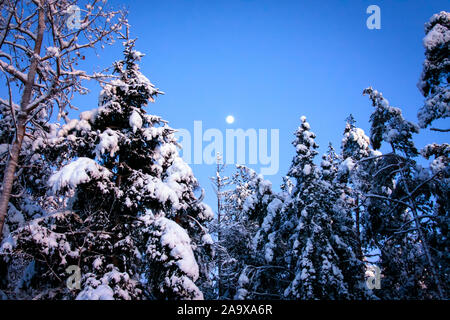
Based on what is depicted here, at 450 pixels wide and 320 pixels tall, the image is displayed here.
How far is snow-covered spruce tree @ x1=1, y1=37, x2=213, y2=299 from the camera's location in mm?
6949

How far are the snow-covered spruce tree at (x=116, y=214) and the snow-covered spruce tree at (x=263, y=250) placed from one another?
6595mm

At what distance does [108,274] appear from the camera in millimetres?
6996

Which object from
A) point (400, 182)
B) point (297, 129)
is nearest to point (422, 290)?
point (400, 182)

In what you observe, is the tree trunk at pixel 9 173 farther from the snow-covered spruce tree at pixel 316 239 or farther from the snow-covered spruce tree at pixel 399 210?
the snow-covered spruce tree at pixel 399 210

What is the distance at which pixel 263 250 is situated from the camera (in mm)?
15273

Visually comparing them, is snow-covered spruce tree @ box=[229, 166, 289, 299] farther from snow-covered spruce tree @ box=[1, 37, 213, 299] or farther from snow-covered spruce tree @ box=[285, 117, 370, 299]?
snow-covered spruce tree @ box=[1, 37, 213, 299]

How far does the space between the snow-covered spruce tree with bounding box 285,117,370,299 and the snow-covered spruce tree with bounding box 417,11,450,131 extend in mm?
5360

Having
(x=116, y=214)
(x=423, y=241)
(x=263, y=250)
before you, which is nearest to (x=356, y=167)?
(x=423, y=241)

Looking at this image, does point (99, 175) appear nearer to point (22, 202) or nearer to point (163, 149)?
point (163, 149)

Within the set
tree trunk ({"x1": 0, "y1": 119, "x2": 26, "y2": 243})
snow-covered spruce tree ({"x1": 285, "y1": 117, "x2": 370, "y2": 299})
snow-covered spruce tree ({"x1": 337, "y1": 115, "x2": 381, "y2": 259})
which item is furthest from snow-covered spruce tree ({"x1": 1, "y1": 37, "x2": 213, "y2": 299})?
snow-covered spruce tree ({"x1": 337, "y1": 115, "x2": 381, "y2": 259})

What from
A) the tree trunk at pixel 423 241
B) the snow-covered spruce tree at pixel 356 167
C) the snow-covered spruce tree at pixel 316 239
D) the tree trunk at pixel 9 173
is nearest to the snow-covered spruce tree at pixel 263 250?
the snow-covered spruce tree at pixel 316 239

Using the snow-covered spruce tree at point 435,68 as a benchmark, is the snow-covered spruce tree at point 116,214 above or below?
below

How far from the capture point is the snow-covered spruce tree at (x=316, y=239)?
11.6 m
